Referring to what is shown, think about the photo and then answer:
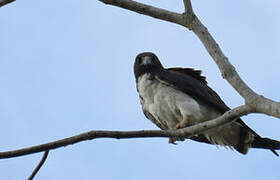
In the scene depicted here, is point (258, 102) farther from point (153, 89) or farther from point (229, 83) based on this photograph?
point (153, 89)

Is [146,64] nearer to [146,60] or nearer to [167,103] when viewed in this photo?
[146,60]

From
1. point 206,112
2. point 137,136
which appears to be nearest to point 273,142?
point 206,112

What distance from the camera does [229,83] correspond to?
443 centimetres

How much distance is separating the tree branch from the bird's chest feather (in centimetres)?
251

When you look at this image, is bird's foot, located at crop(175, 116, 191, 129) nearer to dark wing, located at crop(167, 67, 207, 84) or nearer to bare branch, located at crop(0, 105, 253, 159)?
dark wing, located at crop(167, 67, 207, 84)

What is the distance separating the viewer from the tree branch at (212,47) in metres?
3.98

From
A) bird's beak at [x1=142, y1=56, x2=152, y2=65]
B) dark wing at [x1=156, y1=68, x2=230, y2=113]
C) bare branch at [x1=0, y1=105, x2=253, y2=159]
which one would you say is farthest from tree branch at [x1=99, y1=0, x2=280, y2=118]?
bird's beak at [x1=142, y1=56, x2=152, y2=65]

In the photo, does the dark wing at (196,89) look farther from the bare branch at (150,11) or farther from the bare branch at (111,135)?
the bare branch at (111,135)

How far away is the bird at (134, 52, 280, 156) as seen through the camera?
24.4ft

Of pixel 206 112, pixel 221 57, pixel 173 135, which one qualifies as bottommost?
pixel 206 112

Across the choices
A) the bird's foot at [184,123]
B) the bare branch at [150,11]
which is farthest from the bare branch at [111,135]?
the bird's foot at [184,123]

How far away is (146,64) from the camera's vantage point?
8445mm

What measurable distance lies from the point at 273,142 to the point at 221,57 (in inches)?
92.1

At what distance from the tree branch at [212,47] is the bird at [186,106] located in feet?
8.34
